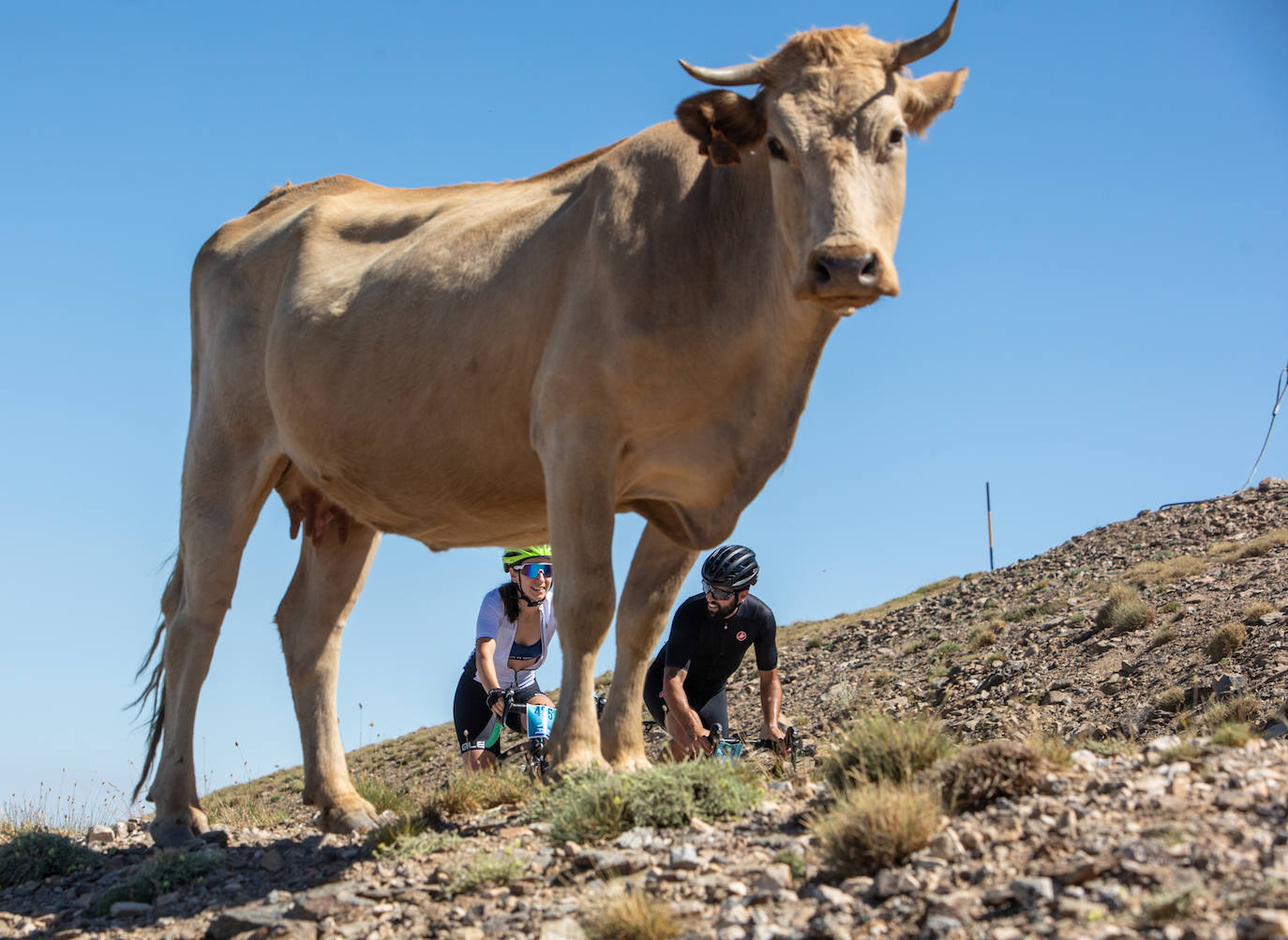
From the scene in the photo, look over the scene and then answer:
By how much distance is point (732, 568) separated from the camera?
10.7 meters

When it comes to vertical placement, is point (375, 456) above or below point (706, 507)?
above

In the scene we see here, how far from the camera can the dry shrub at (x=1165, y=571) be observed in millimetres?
20953

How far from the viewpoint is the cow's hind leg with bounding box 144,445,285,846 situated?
890cm

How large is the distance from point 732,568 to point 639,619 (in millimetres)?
2521

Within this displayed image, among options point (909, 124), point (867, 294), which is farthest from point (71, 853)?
point (909, 124)

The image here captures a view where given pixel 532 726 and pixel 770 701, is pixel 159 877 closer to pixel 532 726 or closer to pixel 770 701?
pixel 532 726

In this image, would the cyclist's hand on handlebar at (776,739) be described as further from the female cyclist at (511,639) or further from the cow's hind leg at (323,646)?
the cow's hind leg at (323,646)

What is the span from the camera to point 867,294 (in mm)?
6375

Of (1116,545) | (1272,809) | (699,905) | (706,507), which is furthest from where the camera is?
(1116,545)

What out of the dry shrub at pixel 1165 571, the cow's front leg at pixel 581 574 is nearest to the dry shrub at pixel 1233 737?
the cow's front leg at pixel 581 574

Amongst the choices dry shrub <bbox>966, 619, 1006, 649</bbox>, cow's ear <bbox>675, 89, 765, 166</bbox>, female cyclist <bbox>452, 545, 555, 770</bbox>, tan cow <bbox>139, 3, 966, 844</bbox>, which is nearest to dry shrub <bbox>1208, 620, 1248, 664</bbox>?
dry shrub <bbox>966, 619, 1006, 649</bbox>

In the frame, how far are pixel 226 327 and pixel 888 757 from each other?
5949 millimetres

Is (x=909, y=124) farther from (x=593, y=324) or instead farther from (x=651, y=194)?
(x=593, y=324)

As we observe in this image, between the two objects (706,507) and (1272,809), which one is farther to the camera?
(706,507)
